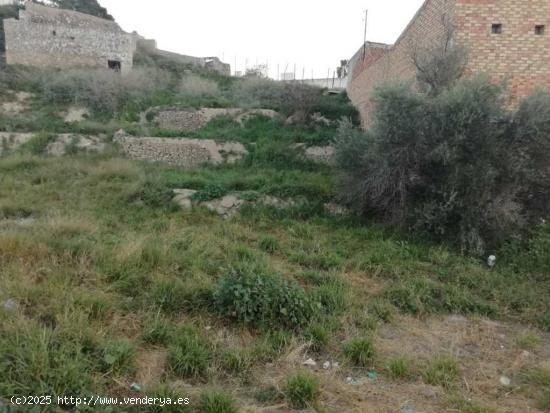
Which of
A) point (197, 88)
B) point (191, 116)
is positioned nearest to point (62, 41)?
point (197, 88)

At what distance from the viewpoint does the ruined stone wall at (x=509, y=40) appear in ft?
20.7

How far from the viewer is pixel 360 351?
3.08 meters

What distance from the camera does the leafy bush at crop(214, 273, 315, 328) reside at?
10.9 feet

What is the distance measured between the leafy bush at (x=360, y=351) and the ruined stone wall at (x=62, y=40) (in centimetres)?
1823

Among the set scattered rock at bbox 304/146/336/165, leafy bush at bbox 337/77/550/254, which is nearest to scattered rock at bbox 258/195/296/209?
leafy bush at bbox 337/77/550/254

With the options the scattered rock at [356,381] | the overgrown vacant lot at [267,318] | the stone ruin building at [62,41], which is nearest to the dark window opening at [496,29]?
the overgrown vacant lot at [267,318]

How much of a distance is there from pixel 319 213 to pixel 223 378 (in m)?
4.58

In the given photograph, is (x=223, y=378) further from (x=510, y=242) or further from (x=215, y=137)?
(x=215, y=137)

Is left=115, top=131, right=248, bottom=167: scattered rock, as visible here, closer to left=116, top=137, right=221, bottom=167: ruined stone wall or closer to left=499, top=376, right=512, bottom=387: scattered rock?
left=116, top=137, right=221, bottom=167: ruined stone wall

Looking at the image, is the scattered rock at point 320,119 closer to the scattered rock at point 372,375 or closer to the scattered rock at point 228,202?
the scattered rock at point 228,202

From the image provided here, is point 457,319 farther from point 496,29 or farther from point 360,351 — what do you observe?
point 496,29

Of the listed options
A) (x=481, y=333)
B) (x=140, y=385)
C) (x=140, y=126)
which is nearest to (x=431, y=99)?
(x=481, y=333)

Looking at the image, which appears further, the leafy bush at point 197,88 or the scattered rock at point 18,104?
the leafy bush at point 197,88

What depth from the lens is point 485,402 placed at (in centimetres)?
262
